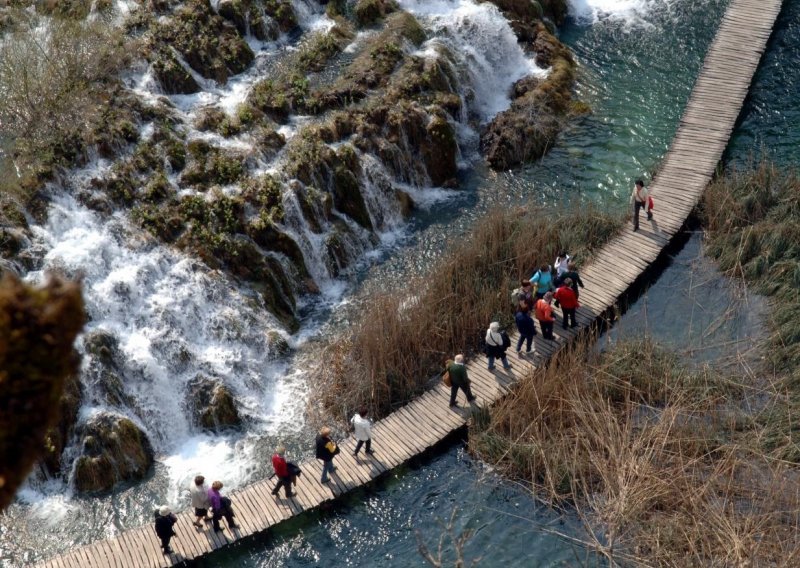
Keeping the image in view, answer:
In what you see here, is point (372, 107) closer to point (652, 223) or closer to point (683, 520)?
point (652, 223)

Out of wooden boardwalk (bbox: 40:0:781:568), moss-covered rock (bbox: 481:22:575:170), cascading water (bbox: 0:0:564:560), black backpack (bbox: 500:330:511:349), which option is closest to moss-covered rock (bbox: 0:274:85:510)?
wooden boardwalk (bbox: 40:0:781:568)

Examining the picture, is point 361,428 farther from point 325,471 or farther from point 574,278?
point 574,278

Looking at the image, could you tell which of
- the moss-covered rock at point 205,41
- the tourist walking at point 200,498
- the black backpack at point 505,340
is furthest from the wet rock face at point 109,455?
the moss-covered rock at point 205,41

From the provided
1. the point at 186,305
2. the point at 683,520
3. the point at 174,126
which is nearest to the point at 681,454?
the point at 683,520

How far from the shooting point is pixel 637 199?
23.5m

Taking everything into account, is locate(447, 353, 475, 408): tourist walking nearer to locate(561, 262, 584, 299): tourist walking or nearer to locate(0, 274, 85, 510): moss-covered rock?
locate(561, 262, 584, 299): tourist walking

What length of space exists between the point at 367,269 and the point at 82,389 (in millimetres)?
8304

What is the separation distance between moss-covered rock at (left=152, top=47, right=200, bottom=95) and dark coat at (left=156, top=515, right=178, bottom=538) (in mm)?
14846

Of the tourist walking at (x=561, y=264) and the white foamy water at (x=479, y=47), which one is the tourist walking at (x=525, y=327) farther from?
the white foamy water at (x=479, y=47)

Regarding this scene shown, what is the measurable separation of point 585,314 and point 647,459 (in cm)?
555

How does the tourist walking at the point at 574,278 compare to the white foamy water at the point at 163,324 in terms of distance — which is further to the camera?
the tourist walking at the point at 574,278

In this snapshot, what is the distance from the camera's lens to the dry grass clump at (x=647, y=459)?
15.6 meters

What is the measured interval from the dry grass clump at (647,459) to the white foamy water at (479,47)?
1253cm

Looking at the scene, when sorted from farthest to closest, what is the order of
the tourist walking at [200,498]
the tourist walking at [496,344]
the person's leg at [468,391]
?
the tourist walking at [496,344], the person's leg at [468,391], the tourist walking at [200,498]
